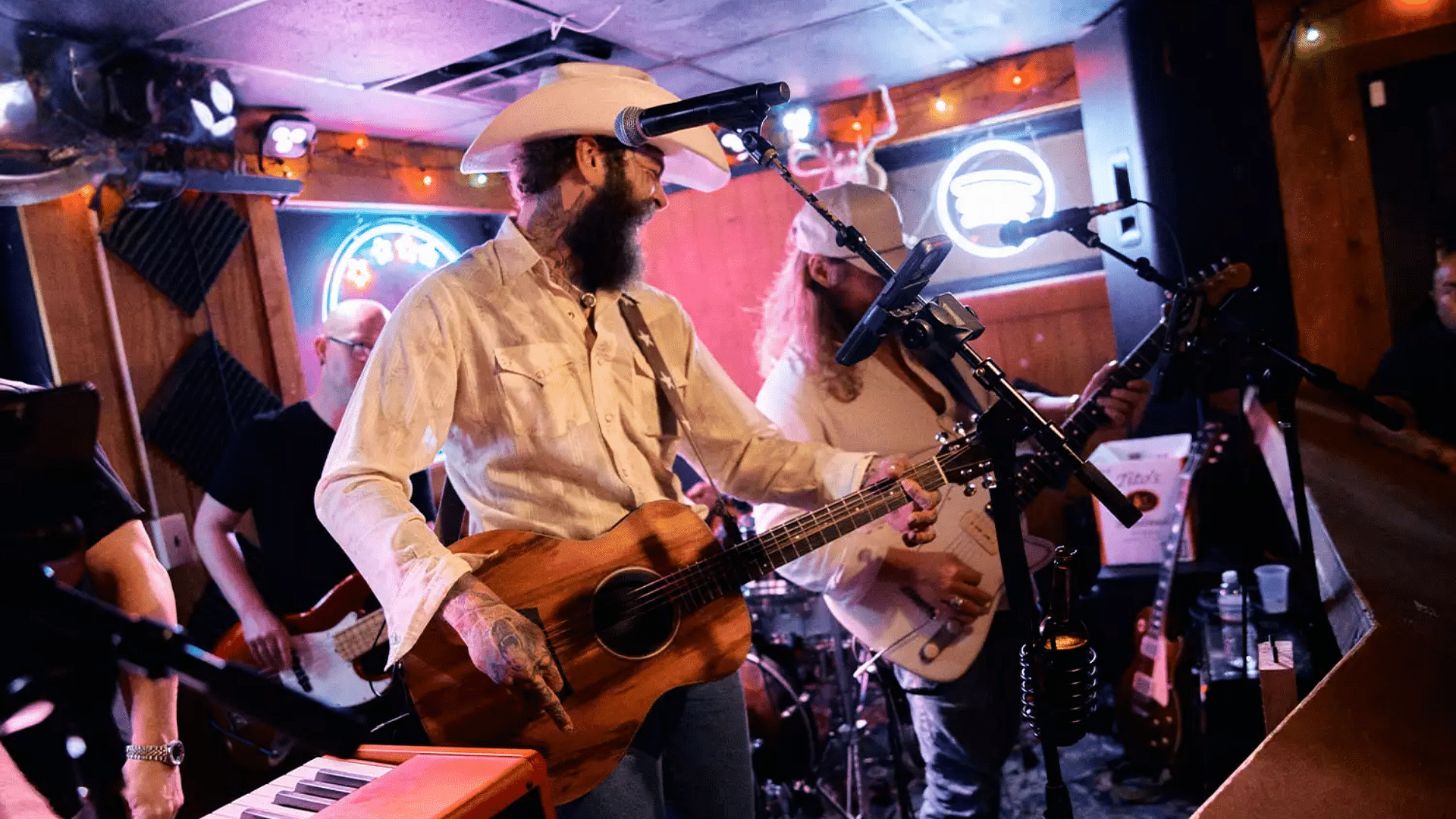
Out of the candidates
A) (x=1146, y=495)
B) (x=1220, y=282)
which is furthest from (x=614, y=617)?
(x=1146, y=495)

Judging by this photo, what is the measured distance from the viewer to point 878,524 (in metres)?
2.75

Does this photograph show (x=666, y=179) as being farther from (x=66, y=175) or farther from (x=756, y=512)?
(x=66, y=175)

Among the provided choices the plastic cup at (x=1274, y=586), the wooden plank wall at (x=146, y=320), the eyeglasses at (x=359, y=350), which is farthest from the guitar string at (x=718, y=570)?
the wooden plank wall at (x=146, y=320)

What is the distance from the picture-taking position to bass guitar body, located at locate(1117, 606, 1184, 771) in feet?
13.2

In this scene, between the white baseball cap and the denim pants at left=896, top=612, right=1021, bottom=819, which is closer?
the denim pants at left=896, top=612, right=1021, bottom=819

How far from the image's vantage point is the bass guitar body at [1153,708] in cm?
402

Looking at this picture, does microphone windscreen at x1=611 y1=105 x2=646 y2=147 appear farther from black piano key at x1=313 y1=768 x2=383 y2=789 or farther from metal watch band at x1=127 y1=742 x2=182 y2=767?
metal watch band at x1=127 y1=742 x2=182 y2=767

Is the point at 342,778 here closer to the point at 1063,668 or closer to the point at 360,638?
the point at 1063,668

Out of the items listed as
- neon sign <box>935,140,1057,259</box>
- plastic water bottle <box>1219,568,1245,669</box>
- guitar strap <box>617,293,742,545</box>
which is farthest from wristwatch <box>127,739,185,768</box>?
neon sign <box>935,140,1057,259</box>

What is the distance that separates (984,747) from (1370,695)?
1230mm

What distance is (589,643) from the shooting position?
1.92 m

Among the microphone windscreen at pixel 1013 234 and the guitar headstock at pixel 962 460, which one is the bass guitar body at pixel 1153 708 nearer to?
the microphone windscreen at pixel 1013 234

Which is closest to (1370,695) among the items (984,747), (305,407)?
(984,747)

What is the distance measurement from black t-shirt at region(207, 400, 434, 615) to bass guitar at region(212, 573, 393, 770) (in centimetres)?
21
